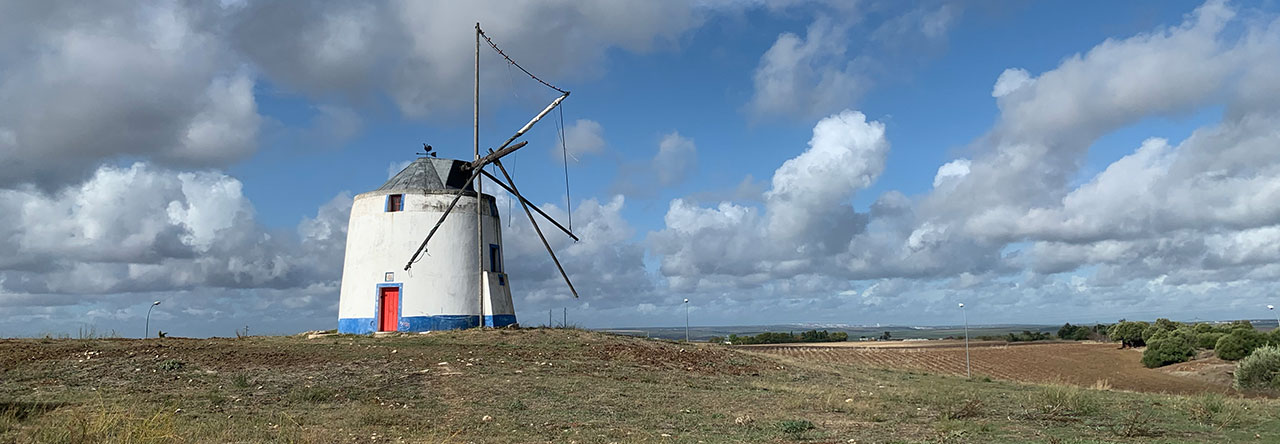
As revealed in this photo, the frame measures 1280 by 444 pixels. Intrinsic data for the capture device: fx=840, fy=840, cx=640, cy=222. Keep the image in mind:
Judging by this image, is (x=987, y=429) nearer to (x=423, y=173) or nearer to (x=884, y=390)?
(x=884, y=390)

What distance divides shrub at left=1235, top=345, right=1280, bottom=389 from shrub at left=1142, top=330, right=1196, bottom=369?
26012 millimetres

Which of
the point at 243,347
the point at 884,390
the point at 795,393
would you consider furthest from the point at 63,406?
the point at 884,390

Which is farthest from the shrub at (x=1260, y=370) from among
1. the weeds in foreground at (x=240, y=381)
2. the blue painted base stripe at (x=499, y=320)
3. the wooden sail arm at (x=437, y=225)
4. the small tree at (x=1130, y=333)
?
the small tree at (x=1130, y=333)

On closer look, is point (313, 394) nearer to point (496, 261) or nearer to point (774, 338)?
point (496, 261)

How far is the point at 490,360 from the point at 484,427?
11622 millimetres

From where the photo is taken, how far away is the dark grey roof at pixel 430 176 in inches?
1463

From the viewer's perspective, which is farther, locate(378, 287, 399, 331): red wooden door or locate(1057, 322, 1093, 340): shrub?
locate(1057, 322, 1093, 340): shrub

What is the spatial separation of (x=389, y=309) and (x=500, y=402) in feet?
61.3

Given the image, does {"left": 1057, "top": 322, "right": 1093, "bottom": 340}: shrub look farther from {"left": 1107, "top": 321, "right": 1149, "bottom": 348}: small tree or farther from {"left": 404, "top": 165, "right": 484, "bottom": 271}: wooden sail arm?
{"left": 404, "top": 165, "right": 484, "bottom": 271}: wooden sail arm

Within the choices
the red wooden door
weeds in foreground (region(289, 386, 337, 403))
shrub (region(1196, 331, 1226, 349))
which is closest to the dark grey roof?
the red wooden door

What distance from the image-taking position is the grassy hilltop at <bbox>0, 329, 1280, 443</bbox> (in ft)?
44.8

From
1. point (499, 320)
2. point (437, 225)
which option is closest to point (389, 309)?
point (437, 225)

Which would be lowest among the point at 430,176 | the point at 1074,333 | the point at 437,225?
the point at 1074,333

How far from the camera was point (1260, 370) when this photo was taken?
37094 mm
